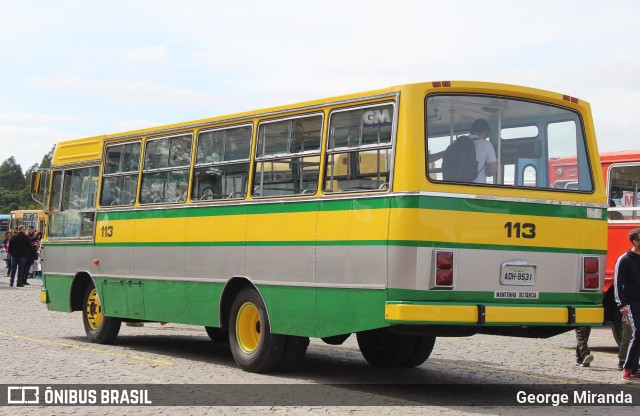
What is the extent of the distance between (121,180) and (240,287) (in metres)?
3.69

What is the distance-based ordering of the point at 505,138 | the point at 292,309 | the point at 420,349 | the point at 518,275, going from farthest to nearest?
the point at 420,349 < the point at 292,309 < the point at 505,138 < the point at 518,275

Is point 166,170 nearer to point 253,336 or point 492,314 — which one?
point 253,336

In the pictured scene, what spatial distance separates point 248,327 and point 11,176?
592 ft

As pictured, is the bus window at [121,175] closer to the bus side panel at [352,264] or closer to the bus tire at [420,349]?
the bus tire at [420,349]

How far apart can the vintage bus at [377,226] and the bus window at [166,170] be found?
4 centimetres

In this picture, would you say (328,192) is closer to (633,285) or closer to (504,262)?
(504,262)

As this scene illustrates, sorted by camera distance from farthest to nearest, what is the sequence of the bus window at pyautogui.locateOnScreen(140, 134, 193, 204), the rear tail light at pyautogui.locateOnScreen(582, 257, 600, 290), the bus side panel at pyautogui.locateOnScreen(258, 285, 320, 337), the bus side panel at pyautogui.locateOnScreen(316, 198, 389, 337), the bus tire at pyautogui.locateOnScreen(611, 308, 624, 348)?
the bus tire at pyautogui.locateOnScreen(611, 308, 624, 348)
the bus window at pyautogui.locateOnScreen(140, 134, 193, 204)
the bus side panel at pyautogui.locateOnScreen(258, 285, 320, 337)
the rear tail light at pyautogui.locateOnScreen(582, 257, 600, 290)
the bus side panel at pyautogui.locateOnScreen(316, 198, 389, 337)

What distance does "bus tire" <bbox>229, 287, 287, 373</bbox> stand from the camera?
12352mm

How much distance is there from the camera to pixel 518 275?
10.9 meters

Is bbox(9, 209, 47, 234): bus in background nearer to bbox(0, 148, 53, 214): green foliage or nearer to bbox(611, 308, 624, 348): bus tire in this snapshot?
bbox(611, 308, 624, 348): bus tire

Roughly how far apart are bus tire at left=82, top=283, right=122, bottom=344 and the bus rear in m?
6.85

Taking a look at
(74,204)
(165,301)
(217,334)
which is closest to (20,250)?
(74,204)

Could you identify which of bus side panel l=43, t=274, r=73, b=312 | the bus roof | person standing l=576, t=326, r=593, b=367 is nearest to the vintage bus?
person standing l=576, t=326, r=593, b=367

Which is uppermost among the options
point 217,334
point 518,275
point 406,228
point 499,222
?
point 499,222
